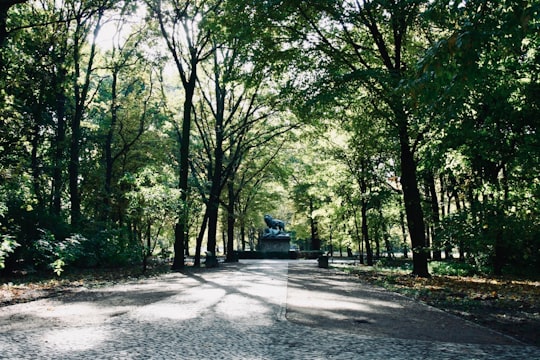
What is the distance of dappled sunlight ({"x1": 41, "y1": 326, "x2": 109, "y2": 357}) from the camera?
15.1 ft

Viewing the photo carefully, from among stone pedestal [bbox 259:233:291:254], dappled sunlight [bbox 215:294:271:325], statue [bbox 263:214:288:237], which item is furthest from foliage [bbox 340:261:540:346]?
statue [bbox 263:214:288:237]

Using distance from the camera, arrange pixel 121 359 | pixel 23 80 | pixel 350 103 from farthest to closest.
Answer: pixel 350 103 → pixel 23 80 → pixel 121 359

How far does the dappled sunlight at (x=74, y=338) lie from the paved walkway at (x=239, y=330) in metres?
0.01

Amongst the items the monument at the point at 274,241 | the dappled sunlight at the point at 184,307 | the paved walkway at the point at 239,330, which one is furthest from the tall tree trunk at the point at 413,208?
the monument at the point at 274,241

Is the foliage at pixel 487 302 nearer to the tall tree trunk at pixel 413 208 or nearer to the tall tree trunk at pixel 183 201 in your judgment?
the tall tree trunk at pixel 413 208

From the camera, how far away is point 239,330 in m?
5.71

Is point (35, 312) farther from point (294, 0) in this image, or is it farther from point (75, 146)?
point (75, 146)

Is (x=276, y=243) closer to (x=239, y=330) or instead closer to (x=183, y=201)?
(x=183, y=201)

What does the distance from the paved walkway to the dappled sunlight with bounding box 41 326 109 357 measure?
1cm

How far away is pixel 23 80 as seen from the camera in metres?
11.1

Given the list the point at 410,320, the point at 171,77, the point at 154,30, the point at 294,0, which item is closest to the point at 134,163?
the point at 171,77

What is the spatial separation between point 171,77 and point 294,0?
58.1ft

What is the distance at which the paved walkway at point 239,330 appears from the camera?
15.0ft

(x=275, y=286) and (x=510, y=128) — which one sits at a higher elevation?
(x=510, y=128)
